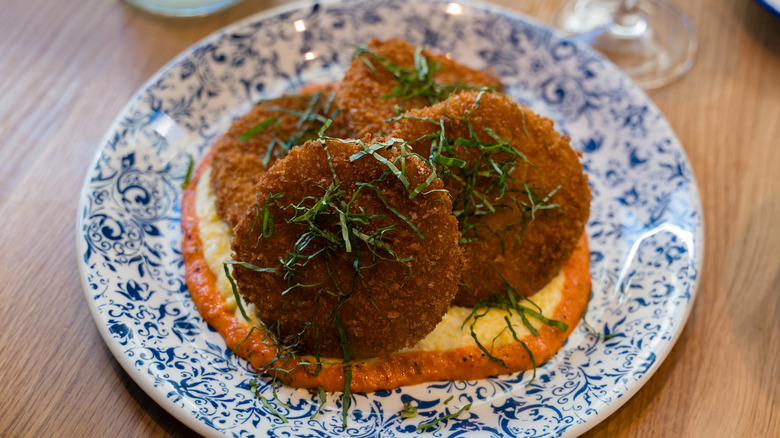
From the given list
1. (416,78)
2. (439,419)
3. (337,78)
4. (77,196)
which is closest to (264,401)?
(439,419)

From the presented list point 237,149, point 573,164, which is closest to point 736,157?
point 573,164

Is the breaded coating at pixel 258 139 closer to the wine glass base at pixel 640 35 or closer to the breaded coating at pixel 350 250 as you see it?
the breaded coating at pixel 350 250

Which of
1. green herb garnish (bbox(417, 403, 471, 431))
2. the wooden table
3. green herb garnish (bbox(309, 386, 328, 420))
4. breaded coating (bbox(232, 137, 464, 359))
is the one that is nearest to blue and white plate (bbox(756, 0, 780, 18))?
the wooden table

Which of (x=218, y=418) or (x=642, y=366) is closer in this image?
(x=218, y=418)

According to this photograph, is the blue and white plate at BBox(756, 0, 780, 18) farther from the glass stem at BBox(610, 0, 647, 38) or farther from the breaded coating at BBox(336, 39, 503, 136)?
the breaded coating at BBox(336, 39, 503, 136)

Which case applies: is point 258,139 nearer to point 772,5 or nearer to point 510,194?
point 510,194

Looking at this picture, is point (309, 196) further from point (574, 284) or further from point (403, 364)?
point (574, 284)
